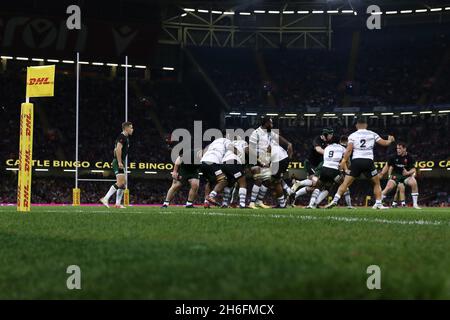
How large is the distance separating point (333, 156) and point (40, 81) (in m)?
7.73

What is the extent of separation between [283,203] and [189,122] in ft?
117

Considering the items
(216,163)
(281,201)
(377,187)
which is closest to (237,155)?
(216,163)

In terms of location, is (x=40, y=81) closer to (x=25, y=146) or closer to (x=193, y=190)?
(x=25, y=146)

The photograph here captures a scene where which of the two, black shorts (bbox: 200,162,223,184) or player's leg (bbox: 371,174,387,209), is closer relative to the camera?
player's leg (bbox: 371,174,387,209)

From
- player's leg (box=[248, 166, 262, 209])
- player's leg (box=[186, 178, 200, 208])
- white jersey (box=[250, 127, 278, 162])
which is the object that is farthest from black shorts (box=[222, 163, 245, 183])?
player's leg (box=[186, 178, 200, 208])

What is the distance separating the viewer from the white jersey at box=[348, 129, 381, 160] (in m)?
15.8

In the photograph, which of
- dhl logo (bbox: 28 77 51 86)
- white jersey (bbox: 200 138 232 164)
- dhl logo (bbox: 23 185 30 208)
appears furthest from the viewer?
white jersey (bbox: 200 138 232 164)

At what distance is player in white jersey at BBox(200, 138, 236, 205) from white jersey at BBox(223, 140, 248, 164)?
108 millimetres

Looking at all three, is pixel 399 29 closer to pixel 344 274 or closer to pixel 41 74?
pixel 41 74

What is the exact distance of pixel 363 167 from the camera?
1584cm

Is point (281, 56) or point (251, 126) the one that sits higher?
point (281, 56)

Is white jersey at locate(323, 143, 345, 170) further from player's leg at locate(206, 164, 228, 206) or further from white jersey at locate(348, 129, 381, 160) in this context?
player's leg at locate(206, 164, 228, 206)

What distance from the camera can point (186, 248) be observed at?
190 inches
